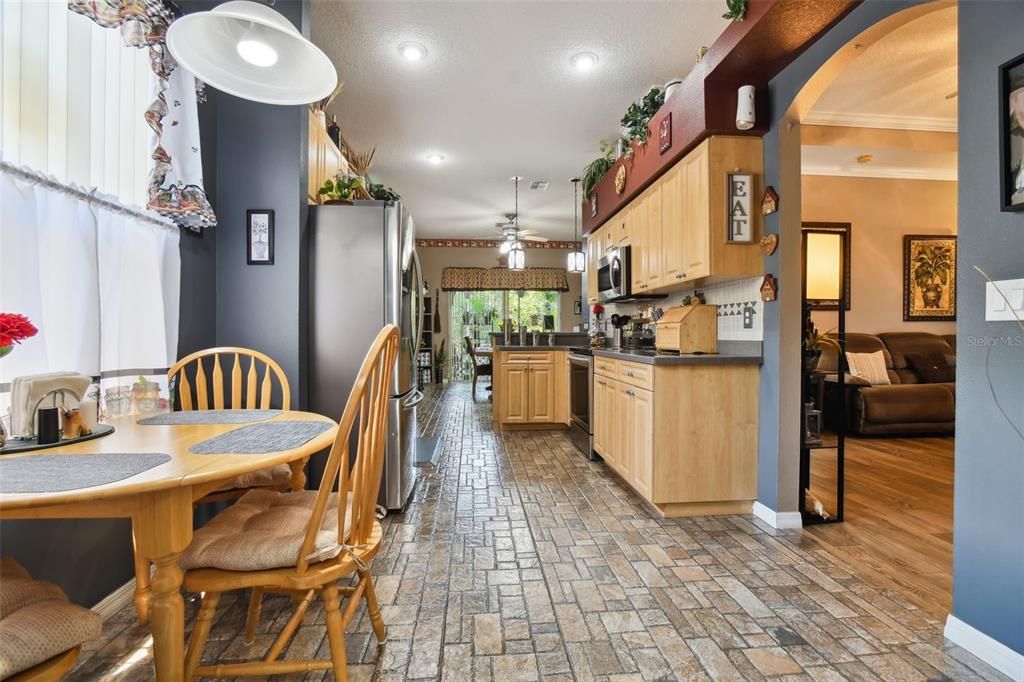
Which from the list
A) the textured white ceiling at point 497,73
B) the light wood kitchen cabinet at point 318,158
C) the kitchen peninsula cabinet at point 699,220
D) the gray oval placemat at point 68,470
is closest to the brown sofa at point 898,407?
the kitchen peninsula cabinet at point 699,220

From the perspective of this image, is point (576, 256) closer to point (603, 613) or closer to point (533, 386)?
point (533, 386)

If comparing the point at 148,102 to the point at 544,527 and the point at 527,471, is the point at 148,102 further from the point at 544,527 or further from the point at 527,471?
the point at 527,471

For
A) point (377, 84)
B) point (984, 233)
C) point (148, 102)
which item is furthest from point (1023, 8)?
point (377, 84)

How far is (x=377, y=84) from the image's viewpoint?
356cm

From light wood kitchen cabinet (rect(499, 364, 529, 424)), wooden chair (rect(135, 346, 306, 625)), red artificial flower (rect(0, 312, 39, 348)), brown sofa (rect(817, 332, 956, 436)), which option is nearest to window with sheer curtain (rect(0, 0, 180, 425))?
wooden chair (rect(135, 346, 306, 625))

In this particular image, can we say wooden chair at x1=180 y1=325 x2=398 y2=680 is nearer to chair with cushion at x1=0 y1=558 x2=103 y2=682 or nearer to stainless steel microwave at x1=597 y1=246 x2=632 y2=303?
chair with cushion at x1=0 y1=558 x2=103 y2=682

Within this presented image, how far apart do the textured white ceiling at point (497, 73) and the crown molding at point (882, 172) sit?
2.42 m

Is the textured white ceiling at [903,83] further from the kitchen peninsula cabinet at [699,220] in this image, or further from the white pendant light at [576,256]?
the white pendant light at [576,256]

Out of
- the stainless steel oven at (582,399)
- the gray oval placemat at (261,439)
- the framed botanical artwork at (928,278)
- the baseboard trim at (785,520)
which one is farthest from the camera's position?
the framed botanical artwork at (928,278)

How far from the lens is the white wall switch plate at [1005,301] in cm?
137

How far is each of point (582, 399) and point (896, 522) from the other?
2.22m

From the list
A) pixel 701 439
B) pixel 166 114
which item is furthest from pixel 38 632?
pixel 701 439

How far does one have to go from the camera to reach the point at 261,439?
4.23ft

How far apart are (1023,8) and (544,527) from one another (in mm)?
2636
